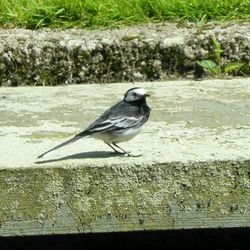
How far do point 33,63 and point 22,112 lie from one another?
2.52ft

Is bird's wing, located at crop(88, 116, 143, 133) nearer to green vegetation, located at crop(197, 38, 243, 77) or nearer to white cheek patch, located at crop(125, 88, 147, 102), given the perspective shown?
white cheek patch, located at crop(125, 88, 147, 102)

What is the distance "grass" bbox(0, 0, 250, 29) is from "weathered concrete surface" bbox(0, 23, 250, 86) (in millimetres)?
229

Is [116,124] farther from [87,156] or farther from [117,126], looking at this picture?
[87,156]

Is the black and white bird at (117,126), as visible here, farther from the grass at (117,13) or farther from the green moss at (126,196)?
the grass at (117,13)

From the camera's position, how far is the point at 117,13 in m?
4.97

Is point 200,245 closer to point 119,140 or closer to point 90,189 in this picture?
point 119,140

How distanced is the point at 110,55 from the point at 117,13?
1.33 ft

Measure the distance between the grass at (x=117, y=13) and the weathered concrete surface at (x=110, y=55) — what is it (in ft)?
0.75

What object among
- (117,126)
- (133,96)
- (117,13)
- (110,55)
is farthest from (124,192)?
(117,13)

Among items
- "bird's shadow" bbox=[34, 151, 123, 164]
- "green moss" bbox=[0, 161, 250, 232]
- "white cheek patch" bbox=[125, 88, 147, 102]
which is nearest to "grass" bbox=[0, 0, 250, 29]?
"white cheek patch" bbox=[125, 88, 147, 102]

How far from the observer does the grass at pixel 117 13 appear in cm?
496

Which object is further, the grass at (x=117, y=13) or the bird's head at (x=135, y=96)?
the grass at (x=117, y=13)

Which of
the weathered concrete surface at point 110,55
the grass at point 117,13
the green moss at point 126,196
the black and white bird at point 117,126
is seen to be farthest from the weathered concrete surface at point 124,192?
the grass at point 117,13

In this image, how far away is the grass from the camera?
4.96 m
